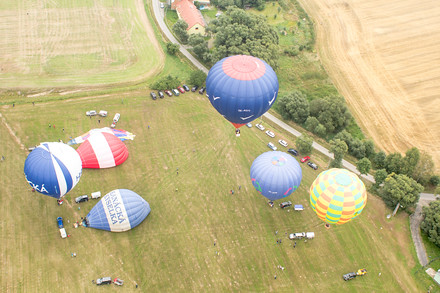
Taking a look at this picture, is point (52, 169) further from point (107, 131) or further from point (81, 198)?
point (107, 131)

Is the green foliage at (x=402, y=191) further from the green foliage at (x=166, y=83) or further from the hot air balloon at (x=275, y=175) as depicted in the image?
the green foliage at (x=166, y=83)

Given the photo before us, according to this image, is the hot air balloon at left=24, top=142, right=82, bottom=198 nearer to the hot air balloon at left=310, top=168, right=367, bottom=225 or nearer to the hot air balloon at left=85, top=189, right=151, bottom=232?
the hot air balloon at left=85, top=189, right=151, bottom=232

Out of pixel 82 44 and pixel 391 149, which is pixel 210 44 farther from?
pixel 391 149

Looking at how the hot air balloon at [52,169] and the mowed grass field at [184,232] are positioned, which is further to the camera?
the mowed grass field at [184,232]

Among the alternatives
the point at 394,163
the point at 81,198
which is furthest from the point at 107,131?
the point at 394,163

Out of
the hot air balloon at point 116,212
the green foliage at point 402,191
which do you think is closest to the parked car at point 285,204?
the green foliage at point 402,191
